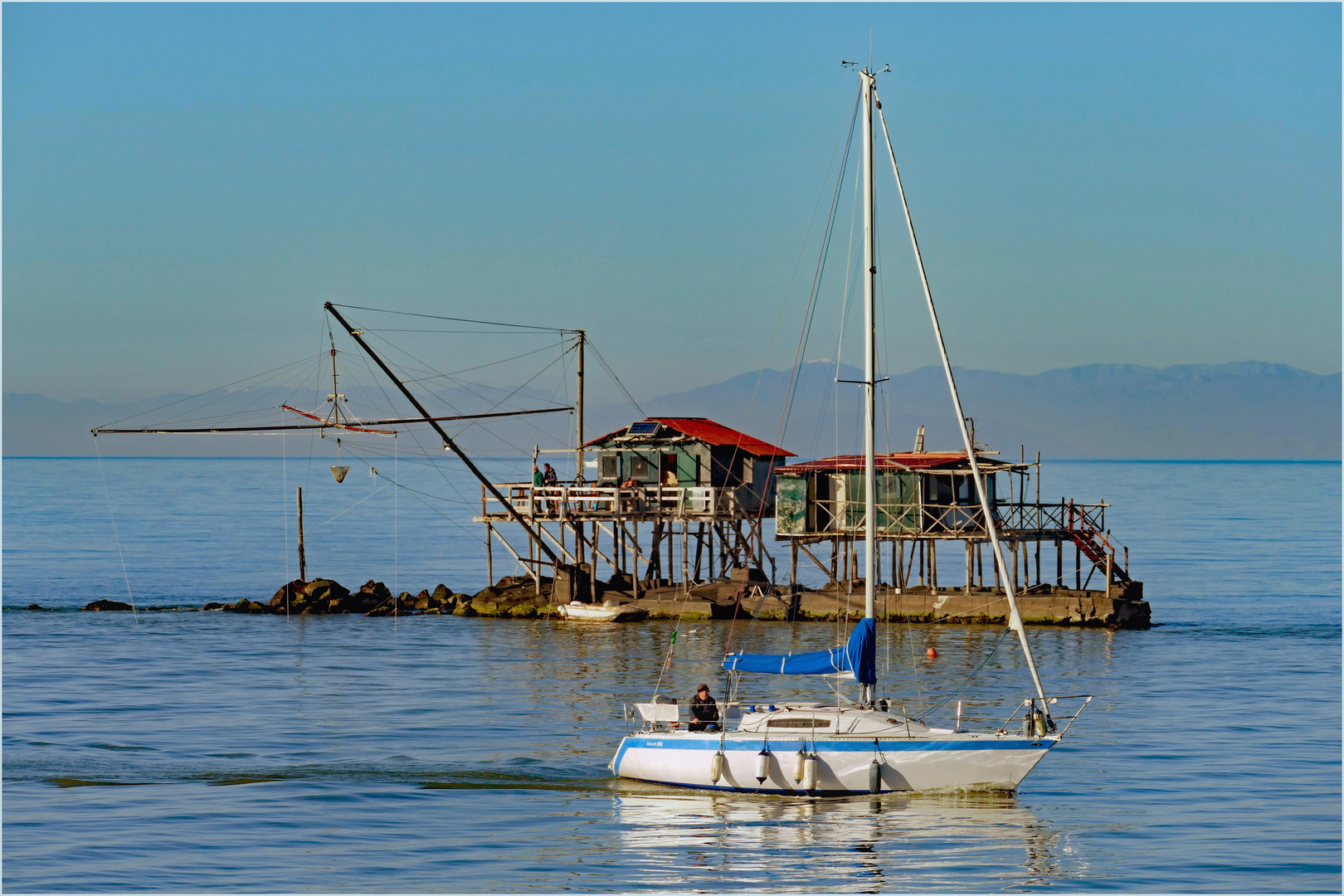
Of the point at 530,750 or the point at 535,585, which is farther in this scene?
the point at 535,585

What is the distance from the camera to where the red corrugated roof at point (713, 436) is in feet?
213

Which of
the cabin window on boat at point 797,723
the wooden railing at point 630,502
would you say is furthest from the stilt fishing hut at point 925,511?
the cabin window on boat at point 797,723

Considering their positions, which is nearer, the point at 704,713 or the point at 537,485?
the point at 704,713

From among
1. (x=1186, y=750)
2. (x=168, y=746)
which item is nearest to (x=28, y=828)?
(x=168, y=746)

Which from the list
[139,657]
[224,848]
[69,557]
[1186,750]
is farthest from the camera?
[69,557]

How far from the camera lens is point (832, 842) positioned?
27.5 metres

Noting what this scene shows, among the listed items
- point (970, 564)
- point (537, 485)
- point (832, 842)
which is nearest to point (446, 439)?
point (537, 485)

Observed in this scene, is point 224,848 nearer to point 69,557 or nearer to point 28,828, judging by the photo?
point 28,828

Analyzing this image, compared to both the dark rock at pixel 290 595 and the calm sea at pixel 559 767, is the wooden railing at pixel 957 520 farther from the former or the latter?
the dark rock at pixel 290 595

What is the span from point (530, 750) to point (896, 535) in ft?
83.5

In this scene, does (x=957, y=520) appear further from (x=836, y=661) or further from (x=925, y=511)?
(x=836, y=661)

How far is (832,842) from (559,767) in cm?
868

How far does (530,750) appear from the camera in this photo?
36312 millimetres

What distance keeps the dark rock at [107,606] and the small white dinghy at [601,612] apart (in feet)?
80.9
